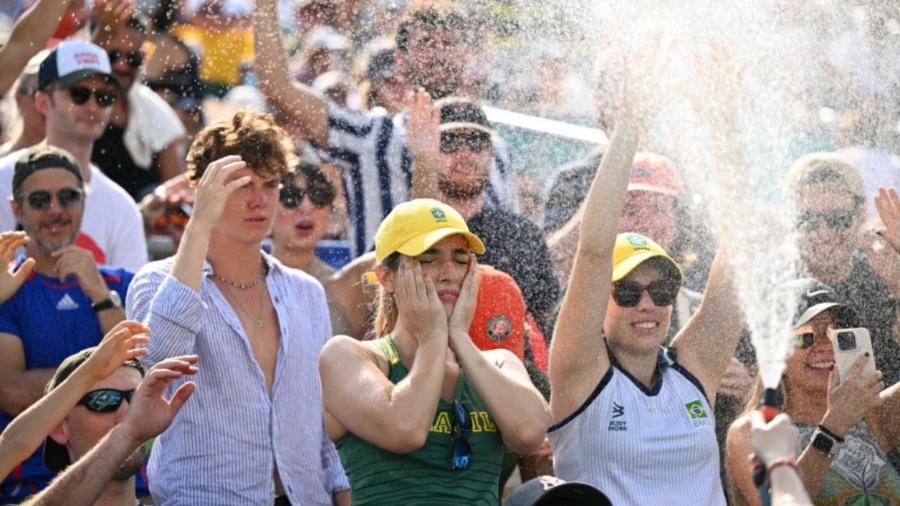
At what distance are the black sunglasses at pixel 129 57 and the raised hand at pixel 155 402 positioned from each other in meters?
3.98

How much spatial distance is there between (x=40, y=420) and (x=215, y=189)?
112 centimetres

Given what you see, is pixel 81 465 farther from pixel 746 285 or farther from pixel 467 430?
pixel 746 285

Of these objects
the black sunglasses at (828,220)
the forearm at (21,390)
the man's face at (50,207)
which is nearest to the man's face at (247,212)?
the forearm at (21,390)

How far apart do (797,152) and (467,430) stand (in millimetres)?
3301

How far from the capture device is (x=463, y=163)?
7.63 metres

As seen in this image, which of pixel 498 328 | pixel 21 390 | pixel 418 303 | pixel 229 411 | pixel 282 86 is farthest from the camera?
pixel 282 86

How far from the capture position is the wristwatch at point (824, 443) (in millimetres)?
6520

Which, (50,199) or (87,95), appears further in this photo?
(87,95)

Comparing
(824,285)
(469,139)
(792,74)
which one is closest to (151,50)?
(469,139)

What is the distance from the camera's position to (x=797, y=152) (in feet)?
27.1

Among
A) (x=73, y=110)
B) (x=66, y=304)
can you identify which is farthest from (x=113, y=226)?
(x=66, y=304)

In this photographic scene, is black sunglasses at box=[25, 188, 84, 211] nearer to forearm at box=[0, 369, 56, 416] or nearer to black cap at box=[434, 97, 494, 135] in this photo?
forearm at box=[0, 369, 56, 416]

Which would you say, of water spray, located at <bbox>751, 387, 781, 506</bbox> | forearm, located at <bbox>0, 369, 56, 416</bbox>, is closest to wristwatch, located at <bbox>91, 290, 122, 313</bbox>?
forearm, located at <bbox>0, 369, 56, 416</bbox>

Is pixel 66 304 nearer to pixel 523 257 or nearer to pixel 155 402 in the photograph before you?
pixel 155 402
